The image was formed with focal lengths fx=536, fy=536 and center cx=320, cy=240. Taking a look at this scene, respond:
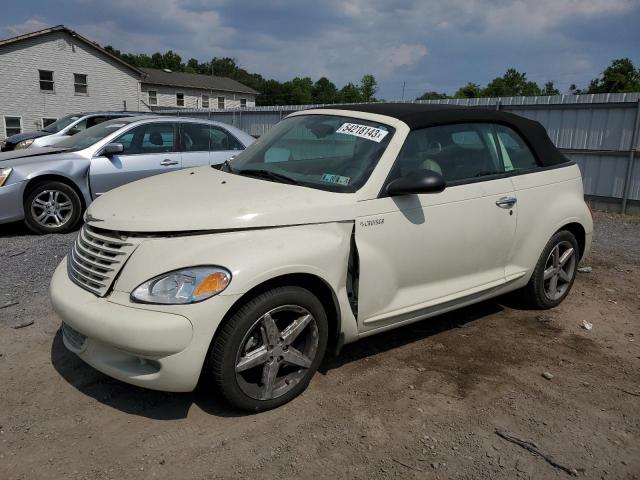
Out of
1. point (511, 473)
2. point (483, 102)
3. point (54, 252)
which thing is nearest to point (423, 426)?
point (511, 473)

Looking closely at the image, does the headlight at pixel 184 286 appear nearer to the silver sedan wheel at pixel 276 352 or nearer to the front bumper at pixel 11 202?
the silver sedan wheel at pixel 276 352

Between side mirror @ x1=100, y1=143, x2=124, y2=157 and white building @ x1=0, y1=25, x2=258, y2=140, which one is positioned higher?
white building @ x1=0, y1=25, x2=258, y2=140

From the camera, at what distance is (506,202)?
4.17 metres

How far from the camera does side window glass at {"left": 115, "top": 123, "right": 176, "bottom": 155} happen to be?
790 cm

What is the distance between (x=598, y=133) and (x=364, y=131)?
29.8 ft

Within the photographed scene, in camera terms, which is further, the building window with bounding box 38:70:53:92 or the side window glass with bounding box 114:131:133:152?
the building window with bounding box 38:70:53:92

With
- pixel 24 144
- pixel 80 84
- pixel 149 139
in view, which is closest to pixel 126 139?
pixel 149 139

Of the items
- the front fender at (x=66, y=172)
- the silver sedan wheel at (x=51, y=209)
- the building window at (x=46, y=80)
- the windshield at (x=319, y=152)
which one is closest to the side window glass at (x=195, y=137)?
the front fender at (x=66, y=172)

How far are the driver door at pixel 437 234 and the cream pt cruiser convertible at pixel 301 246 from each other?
1cm

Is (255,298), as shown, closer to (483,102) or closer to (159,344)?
(159,344)

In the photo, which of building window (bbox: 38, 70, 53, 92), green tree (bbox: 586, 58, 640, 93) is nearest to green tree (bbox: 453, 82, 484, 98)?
green tree (bbox: 586, 58, 640, 93)

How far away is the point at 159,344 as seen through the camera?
8.88ft

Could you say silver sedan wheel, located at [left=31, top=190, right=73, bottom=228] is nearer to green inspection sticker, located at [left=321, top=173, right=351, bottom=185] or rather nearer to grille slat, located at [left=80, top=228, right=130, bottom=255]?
grille slat, located at [left=80, top=228, right=130, bottom=255]

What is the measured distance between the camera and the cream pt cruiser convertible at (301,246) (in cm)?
282
